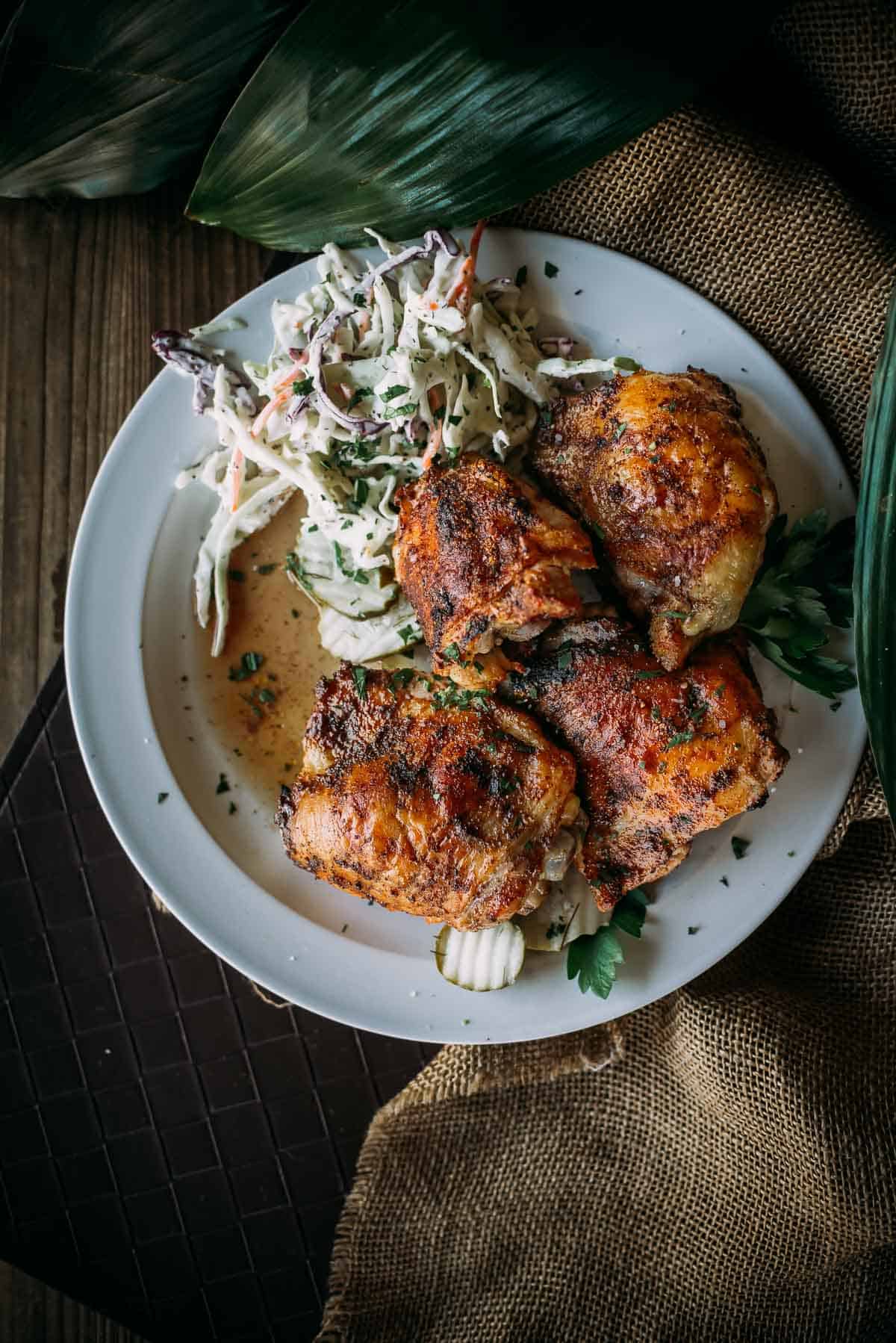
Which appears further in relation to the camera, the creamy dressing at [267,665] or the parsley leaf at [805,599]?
the creamy dressing at [267,665]

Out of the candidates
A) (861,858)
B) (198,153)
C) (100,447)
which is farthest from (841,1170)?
(198,153)

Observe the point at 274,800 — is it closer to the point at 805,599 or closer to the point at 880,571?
the point at 805,599

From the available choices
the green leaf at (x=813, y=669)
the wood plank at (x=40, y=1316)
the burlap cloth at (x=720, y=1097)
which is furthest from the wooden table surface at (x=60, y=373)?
the green leaf at (x=813, y=669)

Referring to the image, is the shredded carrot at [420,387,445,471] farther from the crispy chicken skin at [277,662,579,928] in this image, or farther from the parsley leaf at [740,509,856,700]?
the parsley leaf at [740,509,856,700]

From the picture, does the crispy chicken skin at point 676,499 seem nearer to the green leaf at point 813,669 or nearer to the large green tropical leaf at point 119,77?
the green leaf at point 813,669

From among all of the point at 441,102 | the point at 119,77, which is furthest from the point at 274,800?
the point at 119,77

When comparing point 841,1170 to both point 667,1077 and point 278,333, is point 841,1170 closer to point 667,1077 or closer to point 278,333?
point 667,1077

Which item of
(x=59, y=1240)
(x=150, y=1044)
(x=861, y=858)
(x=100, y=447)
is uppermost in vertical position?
(x=100, y=447)
